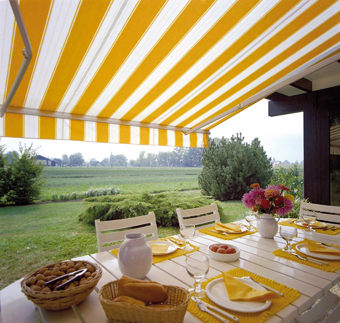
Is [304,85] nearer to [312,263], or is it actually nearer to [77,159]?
[312,263]

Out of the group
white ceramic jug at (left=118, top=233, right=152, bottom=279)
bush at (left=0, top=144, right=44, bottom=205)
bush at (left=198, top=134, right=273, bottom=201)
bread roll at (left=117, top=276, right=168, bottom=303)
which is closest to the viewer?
bread roll at (left=117, top=276, right=168, bottom=303)

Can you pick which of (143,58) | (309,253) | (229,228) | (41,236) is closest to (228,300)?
(309,253)

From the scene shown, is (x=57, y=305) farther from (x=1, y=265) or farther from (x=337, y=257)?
(x=1, y=265)

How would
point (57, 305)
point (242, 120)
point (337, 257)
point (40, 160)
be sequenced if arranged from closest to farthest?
point (57, 305), point (337, 257), point (40, 160), point (242, 120)

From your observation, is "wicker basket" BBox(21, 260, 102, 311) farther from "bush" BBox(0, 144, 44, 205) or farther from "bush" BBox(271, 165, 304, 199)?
"bush" BBox(0, 144, 44, 205)

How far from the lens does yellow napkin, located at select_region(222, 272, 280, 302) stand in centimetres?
121

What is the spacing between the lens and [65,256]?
18.9ft

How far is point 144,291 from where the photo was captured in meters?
1.05

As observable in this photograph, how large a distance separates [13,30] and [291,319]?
263cm

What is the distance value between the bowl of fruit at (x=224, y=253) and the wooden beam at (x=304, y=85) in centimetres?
394

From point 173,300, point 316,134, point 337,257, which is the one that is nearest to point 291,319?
point 173,300

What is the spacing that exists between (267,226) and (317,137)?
3361 mm

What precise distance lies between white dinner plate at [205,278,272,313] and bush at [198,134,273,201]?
7.38m

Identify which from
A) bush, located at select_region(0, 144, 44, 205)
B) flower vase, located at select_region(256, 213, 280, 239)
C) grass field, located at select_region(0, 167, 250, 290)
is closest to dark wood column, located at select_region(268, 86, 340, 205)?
grass field, located at select_region(0, 167, 250, 290)
